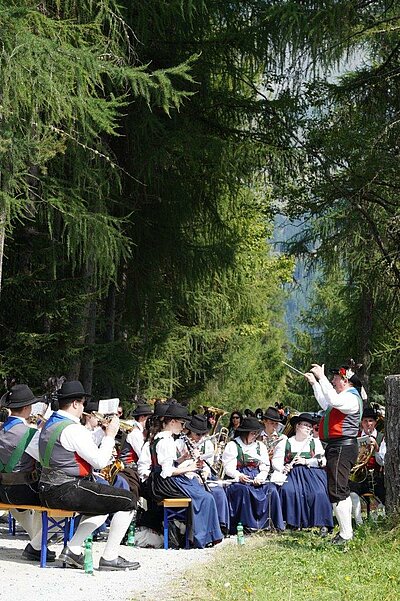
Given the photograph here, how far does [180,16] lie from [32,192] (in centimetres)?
616

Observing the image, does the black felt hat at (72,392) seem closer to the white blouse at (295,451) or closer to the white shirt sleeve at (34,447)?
the white shirt sleeve at (34,447)

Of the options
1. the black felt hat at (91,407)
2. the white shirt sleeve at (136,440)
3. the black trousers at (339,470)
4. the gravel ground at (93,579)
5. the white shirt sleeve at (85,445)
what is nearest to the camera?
the gravel ground at (93,579)

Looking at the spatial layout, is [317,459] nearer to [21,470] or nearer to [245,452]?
[245,452]

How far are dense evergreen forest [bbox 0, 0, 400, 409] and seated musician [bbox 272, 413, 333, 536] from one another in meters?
4.98

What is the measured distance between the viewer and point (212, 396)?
3369cm

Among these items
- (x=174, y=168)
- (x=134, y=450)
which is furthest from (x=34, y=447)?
(x=174, y=168)

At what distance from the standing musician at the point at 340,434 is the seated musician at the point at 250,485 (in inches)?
99.9

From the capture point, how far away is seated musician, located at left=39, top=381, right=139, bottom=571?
394 inches

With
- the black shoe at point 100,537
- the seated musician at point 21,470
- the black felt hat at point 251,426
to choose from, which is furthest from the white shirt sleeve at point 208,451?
the seated musician at point 21,470

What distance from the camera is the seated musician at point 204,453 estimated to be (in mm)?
13070

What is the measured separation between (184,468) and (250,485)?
5.68 ft

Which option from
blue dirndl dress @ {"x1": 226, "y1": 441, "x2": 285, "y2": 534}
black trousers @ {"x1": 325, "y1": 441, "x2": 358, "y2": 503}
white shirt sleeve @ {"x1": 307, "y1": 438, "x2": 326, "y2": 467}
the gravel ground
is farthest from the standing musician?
white shirt sleeve @ {"x1": 307, "y1": 438, "x2": 326, "y2": 467}

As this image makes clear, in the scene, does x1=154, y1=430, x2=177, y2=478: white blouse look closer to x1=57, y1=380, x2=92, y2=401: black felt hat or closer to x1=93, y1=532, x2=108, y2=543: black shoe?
x1=93, y1=532, x2=108, y2=543: black shoe

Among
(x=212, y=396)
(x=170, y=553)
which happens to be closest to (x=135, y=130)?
(x=170, y=553)
